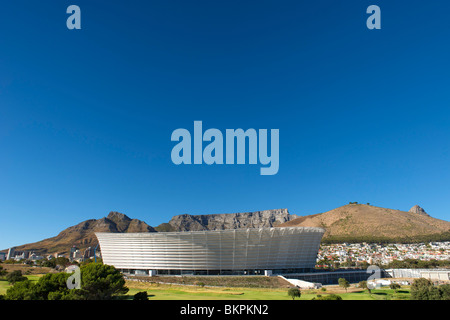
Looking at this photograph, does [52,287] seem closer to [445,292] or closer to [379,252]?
[445,292]

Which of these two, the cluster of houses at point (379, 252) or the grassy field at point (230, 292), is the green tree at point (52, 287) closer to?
the grassy field at point (230, 292)

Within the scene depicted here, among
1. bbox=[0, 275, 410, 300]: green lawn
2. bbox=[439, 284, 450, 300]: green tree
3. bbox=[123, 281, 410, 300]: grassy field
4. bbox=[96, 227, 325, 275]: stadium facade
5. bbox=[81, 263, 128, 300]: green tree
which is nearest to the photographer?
bbox=[439, 284, 450, 300]: green tree

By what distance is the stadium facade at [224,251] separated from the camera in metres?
82.9

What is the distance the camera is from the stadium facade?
82875mm

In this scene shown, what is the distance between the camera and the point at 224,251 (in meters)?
83.8

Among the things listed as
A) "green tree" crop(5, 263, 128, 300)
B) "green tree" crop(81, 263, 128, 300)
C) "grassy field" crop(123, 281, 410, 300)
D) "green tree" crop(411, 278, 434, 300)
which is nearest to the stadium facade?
"grassy field" crop(123, 281, 410, 300)

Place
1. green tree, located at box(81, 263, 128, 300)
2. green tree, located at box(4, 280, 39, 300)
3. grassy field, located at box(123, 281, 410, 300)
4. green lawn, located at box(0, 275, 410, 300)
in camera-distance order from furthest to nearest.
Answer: grassy field, located at box(123, 281, 410, 300) < green lawn, located at box(0, 275, 410, 300) < green tree, located at box(81, 263, 128, 300) < green tree, located at box(4, 280, 39, 300)

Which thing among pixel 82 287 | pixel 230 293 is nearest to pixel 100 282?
pixel 82 287

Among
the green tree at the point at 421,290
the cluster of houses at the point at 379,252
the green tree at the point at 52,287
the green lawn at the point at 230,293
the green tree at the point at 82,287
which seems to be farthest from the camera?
the cluster of houses at the point at 379,252

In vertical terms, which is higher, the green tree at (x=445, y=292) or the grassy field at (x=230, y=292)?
the green tree at (x=445, y=292)

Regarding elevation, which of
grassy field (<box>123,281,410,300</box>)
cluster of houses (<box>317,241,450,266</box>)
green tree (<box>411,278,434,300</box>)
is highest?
green tree (<box>411,278,434,300</box>)

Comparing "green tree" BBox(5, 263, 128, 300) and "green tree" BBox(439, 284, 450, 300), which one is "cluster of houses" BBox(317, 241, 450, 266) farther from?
"green tree" BBox(5, 263, 128, 300)

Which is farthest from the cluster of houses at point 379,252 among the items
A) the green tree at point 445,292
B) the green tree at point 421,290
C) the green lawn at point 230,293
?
the green tree at point 445,292
